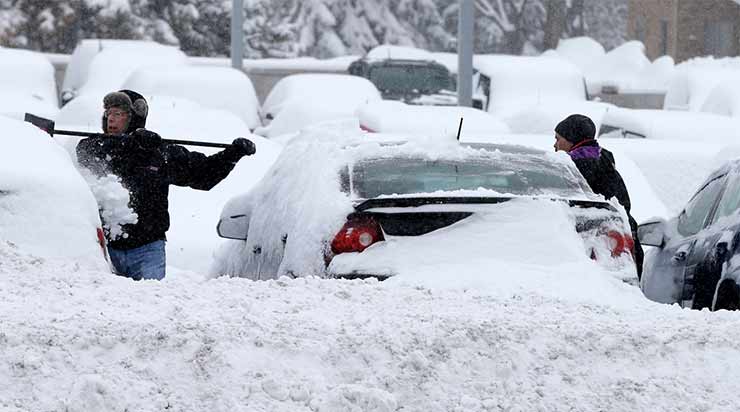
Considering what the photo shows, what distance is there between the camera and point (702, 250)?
735 centimetres

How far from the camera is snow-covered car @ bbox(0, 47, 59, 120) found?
17594 millimetres

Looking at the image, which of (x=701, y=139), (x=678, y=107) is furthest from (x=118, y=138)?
(x=678, y=107)

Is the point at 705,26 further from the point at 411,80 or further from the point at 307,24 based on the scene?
the point at 411,80

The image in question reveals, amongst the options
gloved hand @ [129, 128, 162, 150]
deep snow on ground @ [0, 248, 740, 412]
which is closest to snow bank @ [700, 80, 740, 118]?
gloved hand @ [129, 128, 162, 150]

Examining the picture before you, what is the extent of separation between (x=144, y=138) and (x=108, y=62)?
1446 centimetres

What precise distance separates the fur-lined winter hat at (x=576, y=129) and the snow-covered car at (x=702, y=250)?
55 cm

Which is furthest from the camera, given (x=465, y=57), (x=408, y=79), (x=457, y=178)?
(x=408, y=79)

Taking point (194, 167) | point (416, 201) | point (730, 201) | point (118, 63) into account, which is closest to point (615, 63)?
point (118, 63)

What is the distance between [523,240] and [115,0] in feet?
112

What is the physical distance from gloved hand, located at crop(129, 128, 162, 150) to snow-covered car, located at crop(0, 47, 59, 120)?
10499 mm

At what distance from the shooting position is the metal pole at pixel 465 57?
67.0 feet

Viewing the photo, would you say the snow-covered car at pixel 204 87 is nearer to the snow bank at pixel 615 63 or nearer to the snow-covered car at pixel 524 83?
the snow-covered car at pixel 524 83

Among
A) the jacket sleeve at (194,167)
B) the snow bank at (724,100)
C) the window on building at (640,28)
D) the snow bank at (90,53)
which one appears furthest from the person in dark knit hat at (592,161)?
the window on building at (640,28)

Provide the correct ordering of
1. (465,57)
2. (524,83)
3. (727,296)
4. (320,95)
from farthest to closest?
1. (524,83)
2. (465,57)
3. (320,95)
4. (727,296)
